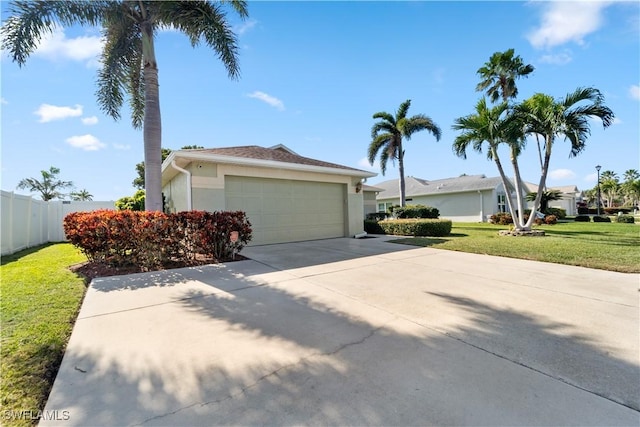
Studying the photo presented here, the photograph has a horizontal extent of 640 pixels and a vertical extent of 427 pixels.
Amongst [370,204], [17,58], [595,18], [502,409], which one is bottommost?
[502,409]

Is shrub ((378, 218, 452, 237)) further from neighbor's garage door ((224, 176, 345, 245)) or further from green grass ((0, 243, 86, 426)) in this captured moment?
green grass ((0, 243, 86, 426))

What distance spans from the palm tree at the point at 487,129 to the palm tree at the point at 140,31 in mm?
10469

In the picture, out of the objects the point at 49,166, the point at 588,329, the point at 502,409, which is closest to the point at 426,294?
the point at 588,329

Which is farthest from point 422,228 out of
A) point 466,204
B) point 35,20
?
point 466,204

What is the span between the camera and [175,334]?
313 centimetres

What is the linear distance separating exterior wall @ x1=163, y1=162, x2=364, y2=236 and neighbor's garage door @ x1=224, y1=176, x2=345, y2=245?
0.24 metres

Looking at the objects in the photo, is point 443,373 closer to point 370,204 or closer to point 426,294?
point 426,294

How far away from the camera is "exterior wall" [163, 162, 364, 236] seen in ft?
29.3

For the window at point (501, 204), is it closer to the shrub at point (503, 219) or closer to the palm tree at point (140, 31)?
the shrub at point (503, 219)

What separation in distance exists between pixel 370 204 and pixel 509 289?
1849cm

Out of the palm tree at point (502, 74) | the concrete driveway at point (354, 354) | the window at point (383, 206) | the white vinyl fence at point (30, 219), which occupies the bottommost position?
the concrete driveway at point (354, 354)

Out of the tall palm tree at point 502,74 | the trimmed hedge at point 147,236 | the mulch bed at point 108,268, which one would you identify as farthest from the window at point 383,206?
the mulch bed at point 108,268

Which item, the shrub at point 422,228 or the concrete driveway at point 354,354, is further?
the shrub at point 422,228

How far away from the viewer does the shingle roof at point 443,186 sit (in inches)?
971
